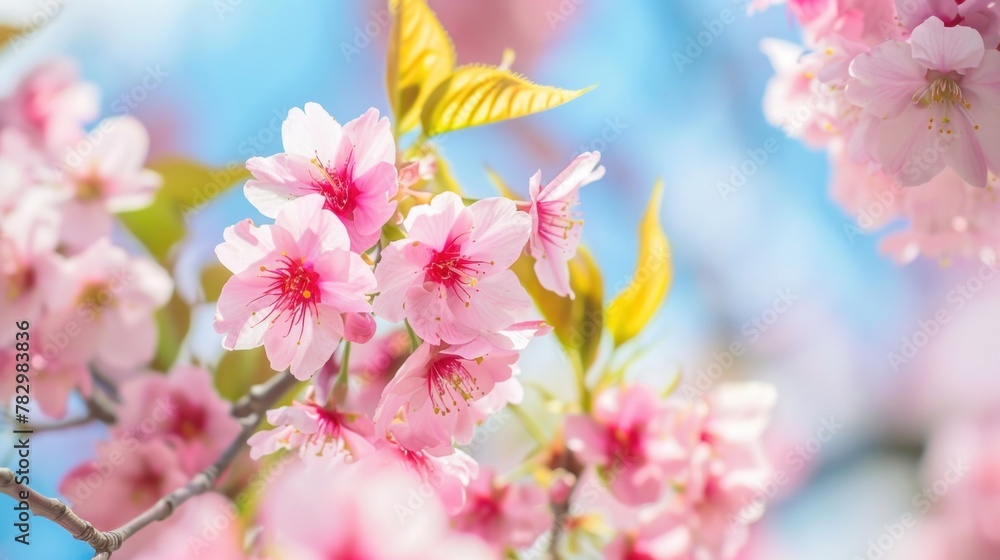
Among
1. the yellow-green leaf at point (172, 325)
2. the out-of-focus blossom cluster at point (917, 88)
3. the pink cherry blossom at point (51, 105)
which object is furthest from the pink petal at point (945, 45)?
the pink cherry blossom at point (51, 105)

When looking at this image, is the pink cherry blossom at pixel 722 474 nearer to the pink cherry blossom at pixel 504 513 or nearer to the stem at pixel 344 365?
the pink cherry blossom at pixel 504 513

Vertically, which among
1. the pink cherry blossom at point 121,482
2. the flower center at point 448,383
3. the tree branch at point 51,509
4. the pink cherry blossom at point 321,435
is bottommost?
the pink cherry blossom at point 121,482

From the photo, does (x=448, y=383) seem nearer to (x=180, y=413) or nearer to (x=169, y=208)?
(x=180, y=413)

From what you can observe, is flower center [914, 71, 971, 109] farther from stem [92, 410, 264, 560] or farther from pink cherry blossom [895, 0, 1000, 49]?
Answer: stem [92, 410, 264, 560]

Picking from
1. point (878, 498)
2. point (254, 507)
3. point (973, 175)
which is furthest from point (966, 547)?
point (254, 507)

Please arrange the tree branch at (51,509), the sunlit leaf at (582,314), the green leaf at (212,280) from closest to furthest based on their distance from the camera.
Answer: the tree branch at (51,509)
the sunlit leaf at (582,314)
the green leaf at (212,280)

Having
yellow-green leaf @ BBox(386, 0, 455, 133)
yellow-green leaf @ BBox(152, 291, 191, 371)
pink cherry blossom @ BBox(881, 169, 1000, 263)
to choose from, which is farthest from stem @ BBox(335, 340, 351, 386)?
pink cherry blossom @ BBox(881, 169, 1000, 263)

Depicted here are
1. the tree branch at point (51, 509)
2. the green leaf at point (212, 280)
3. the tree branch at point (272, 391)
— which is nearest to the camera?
the tree branch at point (51, 509)

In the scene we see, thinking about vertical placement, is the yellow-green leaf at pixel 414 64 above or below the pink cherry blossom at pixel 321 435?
above

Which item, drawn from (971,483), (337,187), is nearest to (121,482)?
(337,187)
